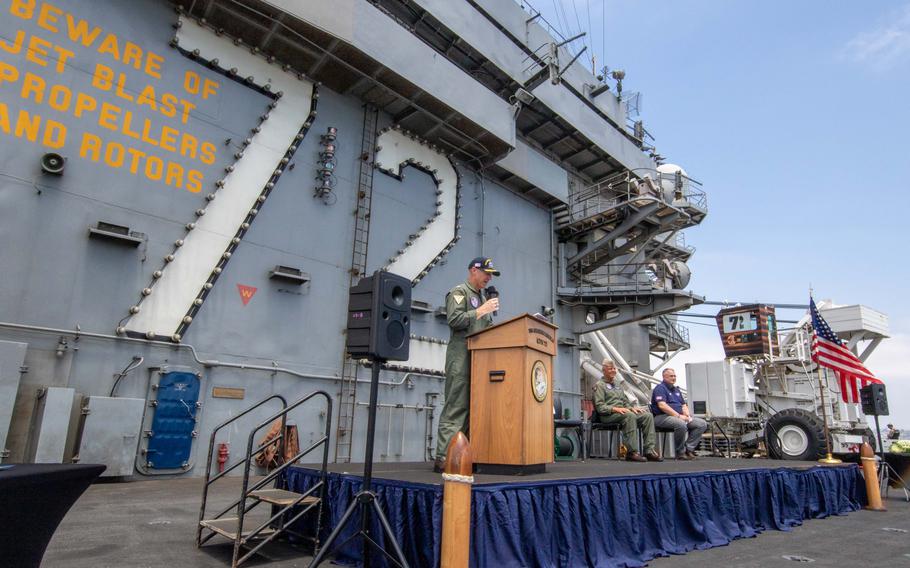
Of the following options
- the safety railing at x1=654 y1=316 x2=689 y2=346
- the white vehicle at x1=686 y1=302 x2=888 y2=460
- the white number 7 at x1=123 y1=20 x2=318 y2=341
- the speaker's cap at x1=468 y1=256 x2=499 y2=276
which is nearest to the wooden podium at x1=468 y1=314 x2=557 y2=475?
the speaker's cap at x1=468 y1=256 x2=499 y2=276

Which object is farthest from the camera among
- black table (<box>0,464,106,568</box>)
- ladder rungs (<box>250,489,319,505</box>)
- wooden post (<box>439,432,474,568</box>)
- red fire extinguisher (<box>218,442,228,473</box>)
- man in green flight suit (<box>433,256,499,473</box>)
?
red fire extinguisher (<box>218,442,228,473</box>)

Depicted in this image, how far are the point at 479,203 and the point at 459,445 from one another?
437 inches

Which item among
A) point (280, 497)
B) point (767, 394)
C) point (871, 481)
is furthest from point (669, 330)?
point (280, 497)

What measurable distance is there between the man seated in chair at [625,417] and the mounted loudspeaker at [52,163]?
26.1 feet

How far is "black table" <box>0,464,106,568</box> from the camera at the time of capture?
1.59 meters

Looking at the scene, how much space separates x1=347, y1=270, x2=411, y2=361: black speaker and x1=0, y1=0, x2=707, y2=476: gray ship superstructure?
5.39 metres

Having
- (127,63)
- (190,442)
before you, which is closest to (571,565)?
(190,442)

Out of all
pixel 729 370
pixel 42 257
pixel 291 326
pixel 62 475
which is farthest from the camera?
pixel 729 370

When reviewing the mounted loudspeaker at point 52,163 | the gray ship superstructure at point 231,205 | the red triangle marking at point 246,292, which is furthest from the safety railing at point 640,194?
the mounted loudspeaker at point 52,163

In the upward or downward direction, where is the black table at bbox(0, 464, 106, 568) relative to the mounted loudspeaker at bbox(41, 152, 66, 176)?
downward

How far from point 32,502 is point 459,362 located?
10.3 feet

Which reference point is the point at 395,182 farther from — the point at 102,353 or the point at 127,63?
Result: the point at 102,353

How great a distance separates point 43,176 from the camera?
7.02 metres

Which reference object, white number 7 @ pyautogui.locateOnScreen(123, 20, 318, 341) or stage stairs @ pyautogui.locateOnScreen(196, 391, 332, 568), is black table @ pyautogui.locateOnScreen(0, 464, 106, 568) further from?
white number 7 @ pyautogui.locateOnScreen(123, 20, 318, 341)
